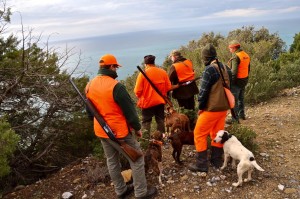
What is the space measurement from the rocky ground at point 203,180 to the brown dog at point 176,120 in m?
0.51

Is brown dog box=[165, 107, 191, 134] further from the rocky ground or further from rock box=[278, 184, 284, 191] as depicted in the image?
rock box=[278, 184, 284, 191]

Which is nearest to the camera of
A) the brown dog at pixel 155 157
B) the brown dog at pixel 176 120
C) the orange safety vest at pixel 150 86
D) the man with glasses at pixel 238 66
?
the brown dog at pixel 155 157

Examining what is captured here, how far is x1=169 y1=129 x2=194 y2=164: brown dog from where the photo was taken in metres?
5.55

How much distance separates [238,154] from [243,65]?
312 centimetres

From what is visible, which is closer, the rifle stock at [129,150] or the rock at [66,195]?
the rifle stock at [129,150]

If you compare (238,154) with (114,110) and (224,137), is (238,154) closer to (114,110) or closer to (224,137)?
(224,137)

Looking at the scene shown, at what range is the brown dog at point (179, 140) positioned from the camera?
5.55m

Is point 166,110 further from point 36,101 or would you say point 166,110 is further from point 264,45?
point 264,45

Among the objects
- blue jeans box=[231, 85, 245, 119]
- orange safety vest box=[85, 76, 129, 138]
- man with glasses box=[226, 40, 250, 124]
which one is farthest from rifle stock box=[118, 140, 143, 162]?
blue jeans box=[231, 85, 245, 119]

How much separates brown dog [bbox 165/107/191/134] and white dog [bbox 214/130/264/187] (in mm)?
1126

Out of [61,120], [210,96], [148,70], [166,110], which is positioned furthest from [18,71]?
[210,96]

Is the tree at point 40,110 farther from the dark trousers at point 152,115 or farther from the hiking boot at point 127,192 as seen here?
the hiking boot at point 127,192

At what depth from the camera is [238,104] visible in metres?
8.51

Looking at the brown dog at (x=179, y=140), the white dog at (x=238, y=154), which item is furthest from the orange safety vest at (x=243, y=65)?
the white dog at (x=238, y=154)
